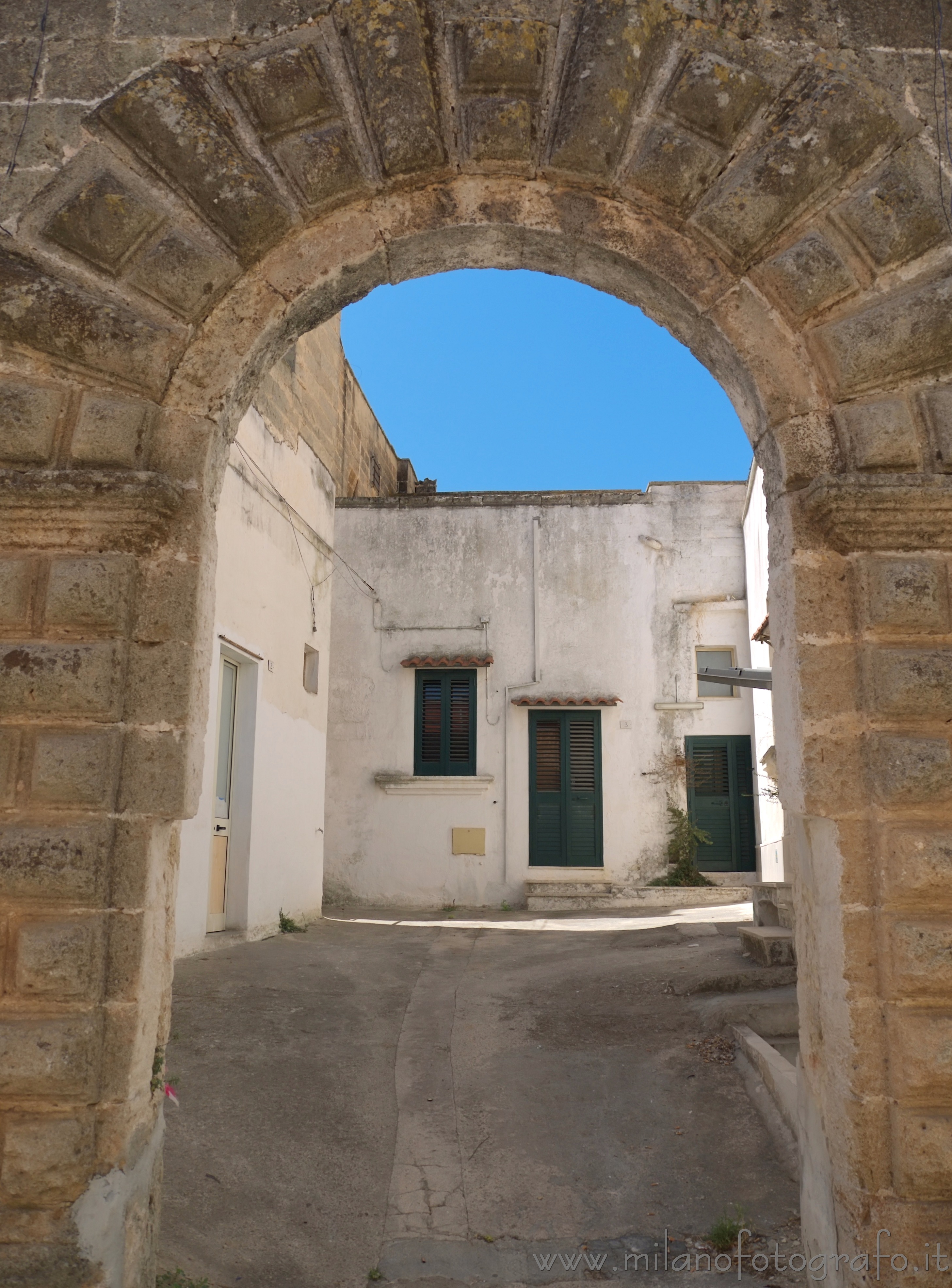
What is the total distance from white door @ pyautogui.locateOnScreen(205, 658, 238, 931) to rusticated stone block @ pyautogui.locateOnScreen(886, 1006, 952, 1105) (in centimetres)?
552

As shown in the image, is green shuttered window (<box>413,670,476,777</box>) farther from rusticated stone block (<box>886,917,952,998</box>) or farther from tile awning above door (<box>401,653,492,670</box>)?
rusticated stone block (<box>886,917,952,998</box>)

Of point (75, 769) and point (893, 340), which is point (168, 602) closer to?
point (75, 769)

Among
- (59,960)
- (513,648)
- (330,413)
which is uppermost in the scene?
(330,413)

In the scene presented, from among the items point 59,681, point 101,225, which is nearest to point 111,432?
point 101,225

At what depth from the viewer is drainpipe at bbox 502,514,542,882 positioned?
1254cm

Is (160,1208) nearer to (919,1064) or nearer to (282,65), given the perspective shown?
(919,1064)

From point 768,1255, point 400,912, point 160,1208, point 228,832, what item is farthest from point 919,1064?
point 400,912

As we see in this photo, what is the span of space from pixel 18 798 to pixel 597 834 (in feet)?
34.5

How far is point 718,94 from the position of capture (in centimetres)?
288

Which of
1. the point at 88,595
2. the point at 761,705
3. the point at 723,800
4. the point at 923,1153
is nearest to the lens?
the point at 923,1153

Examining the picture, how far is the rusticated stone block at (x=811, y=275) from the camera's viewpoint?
285 centimetres

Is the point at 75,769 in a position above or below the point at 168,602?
below

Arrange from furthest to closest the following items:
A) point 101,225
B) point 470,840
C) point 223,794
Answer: point 470,840
point 223,794
point 101,225

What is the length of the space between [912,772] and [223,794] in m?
6.03
